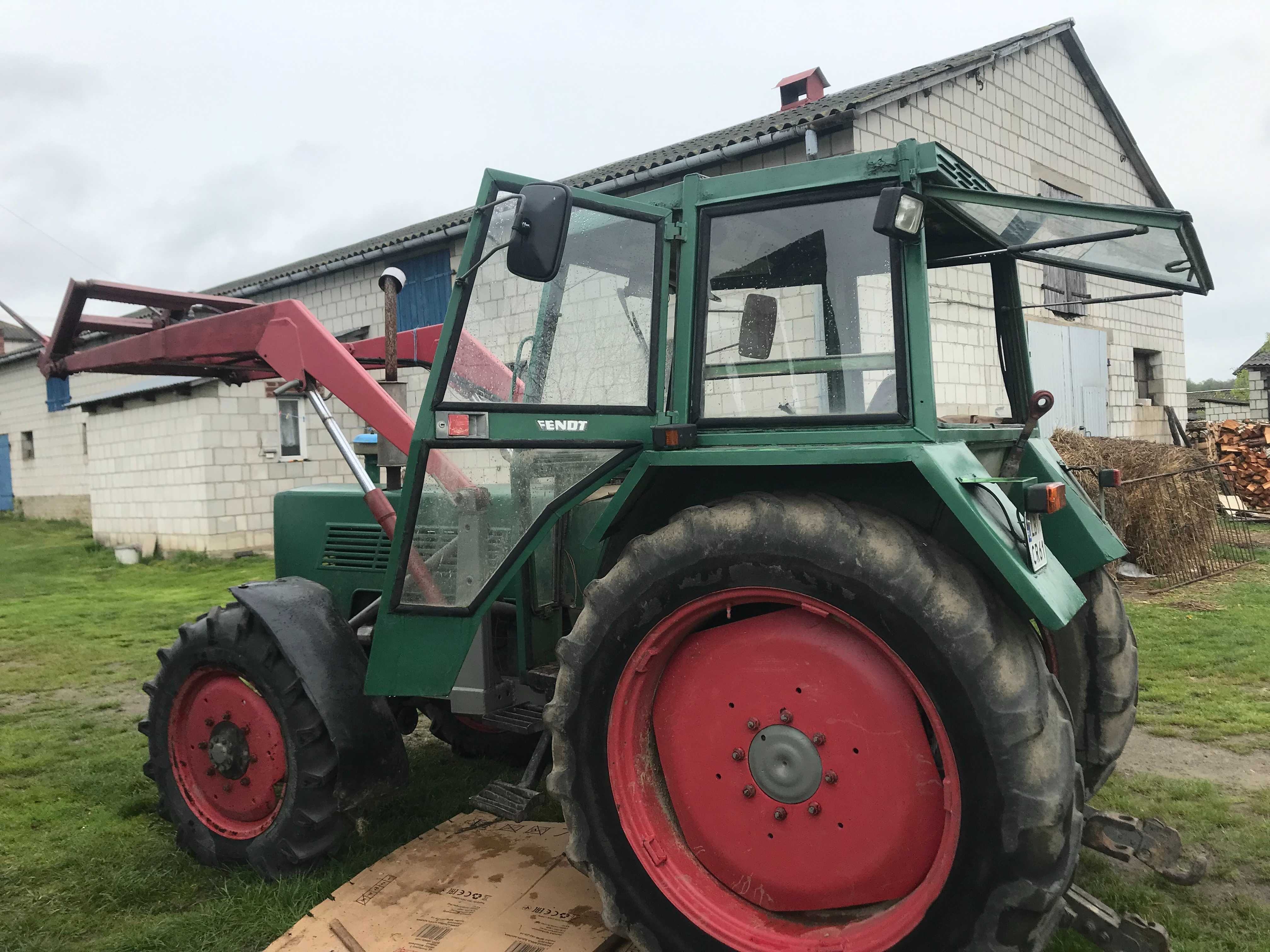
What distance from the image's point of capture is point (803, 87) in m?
11.9

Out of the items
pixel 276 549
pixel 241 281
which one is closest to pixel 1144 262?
pixel 276 549

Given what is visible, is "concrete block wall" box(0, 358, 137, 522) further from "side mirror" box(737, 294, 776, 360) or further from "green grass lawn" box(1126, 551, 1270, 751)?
"side mirror" box(737, 294, 776, 360)

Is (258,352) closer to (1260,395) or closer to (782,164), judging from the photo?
(782,164)

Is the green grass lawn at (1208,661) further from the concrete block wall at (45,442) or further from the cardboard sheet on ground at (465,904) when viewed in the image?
the concrete block wall at (45,442)

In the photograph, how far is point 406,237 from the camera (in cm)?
1259

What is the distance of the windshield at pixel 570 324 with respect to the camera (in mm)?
2643

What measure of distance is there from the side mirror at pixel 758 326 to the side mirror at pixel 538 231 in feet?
1.88

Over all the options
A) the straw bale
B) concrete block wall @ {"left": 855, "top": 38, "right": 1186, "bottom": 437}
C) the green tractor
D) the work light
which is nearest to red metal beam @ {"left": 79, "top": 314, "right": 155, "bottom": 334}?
the green tractor

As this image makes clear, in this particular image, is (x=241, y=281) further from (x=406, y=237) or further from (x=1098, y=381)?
(x=1098, y=381)

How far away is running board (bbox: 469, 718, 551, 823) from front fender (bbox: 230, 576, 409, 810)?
0.42 metres

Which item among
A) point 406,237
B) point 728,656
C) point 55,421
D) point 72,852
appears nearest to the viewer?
point 728,656

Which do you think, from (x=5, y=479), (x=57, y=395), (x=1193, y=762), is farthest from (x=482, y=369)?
(x=5, y=479)

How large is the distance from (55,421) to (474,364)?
2110 cm

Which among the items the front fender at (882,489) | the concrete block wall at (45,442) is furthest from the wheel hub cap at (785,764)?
the concrete block wall at (45,442)
